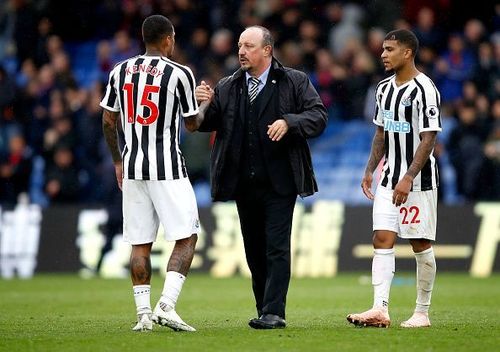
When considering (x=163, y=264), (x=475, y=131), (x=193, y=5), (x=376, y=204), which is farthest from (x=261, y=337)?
(x=193, y=5)

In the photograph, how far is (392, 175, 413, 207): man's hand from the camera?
9.47 m

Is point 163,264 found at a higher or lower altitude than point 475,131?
lower

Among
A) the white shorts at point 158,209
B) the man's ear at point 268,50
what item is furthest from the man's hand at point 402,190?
the white shorts at point 158,209

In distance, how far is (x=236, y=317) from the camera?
10.9 metres

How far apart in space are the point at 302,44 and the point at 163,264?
594 cm

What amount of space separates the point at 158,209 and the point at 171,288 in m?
0.62

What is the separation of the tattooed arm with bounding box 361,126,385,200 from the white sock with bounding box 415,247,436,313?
0.66 metres

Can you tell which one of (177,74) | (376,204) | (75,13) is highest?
(75,13)

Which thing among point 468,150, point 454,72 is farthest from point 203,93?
point 454,72

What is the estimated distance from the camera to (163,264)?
59.0 ft

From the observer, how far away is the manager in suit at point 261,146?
9.67 metres

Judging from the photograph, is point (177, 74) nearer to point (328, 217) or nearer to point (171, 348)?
point (171, 348)

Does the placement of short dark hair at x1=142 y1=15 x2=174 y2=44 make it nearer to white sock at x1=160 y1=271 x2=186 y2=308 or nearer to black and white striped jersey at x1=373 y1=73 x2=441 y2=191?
white sock at x1=160 y1=271 x2=186 y2=308

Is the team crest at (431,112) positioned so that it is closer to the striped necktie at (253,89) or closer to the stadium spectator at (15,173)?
the striped necktie at (253,89)
